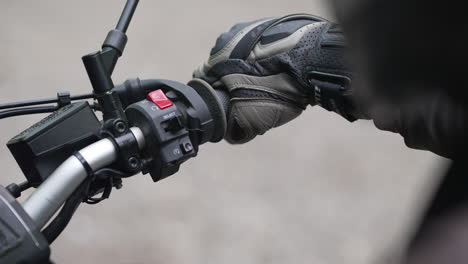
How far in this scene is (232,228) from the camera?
7.34 feet

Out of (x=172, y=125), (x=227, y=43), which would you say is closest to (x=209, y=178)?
(x=227, y=43)

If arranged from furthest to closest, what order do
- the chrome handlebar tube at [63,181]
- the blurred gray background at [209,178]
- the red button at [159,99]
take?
the blurred gray background at [209,178] < the red button at [159,99] < the chrome handlebar tube at [63,181]

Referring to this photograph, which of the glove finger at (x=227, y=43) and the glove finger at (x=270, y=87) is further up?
the glove finger at (x=227, y=43)

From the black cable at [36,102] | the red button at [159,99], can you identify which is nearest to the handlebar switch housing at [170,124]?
the red button at [159,99]

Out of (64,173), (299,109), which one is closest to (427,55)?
(64,173)

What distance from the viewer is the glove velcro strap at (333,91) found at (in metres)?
0.80

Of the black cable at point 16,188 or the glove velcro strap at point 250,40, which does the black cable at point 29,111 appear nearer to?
the black cable at point 16,188

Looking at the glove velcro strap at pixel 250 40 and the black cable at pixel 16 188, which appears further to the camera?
the glove velcro strap at pixel 250 40

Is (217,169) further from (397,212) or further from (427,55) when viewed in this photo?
(427,55)

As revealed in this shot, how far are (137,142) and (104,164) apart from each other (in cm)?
5

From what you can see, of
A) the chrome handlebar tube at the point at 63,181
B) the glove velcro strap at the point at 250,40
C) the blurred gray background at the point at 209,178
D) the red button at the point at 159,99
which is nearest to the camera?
the chrome handlebar tube at the point at 63,181

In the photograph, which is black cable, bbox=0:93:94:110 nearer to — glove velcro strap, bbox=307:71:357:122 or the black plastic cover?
the black plastic cover

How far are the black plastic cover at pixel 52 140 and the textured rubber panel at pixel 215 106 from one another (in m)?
0.14

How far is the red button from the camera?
0.78 m
